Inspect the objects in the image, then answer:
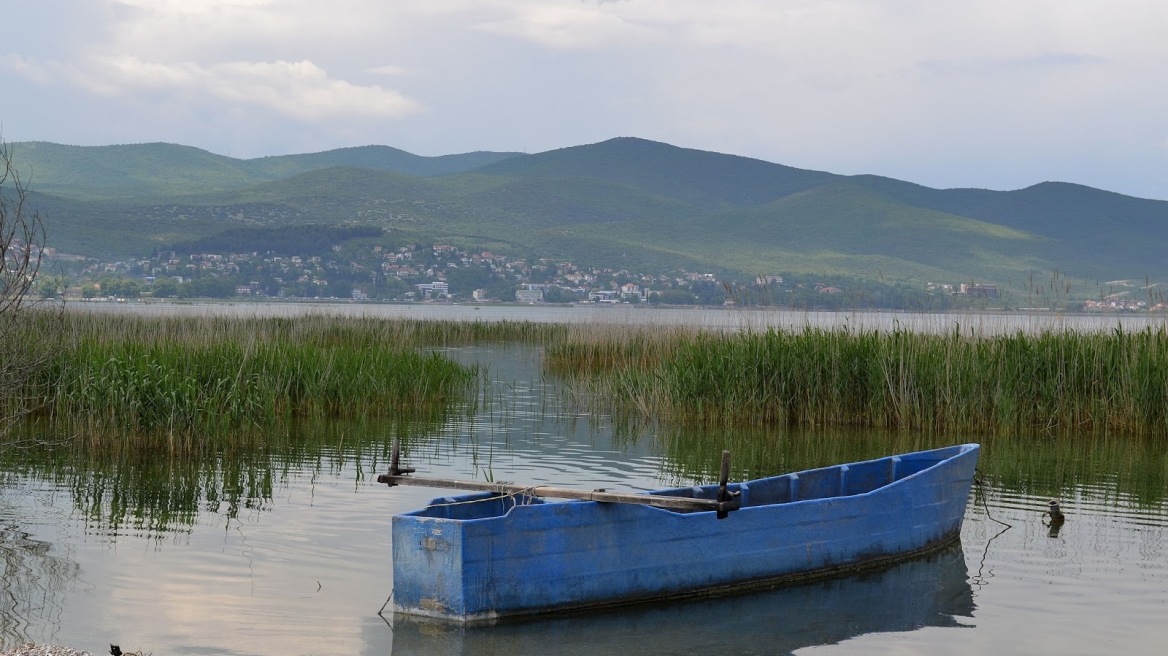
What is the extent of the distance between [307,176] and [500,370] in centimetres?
16701

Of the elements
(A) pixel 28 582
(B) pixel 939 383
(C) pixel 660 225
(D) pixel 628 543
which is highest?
(C) pixel 660 225

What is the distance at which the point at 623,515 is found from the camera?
26.9 ft

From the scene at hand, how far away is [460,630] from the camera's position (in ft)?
25.1

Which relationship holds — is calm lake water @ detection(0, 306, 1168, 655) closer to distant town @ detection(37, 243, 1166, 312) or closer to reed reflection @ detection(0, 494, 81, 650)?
reed reflection @ detection(0, 494, 81, 650)

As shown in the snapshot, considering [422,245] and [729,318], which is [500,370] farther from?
[422,245]

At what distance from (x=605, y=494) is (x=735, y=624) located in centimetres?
121

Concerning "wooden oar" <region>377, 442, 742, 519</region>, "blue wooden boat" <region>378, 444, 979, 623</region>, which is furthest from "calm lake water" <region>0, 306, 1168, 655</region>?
"wooden oar" <region>377, 442, 742, 519</region>

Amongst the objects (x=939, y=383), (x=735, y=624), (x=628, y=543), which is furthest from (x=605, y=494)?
(x=939, y=383)

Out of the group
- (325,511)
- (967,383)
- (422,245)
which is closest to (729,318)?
(967,383)

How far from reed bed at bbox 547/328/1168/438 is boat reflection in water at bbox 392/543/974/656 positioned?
8.48 metres

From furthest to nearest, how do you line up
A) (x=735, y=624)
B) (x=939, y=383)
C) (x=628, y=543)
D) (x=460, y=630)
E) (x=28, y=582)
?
(x=939, y=383)
(x=28, y=582)
(x=628, y=543)
(x=735, y=624)
(x=460, y=630)

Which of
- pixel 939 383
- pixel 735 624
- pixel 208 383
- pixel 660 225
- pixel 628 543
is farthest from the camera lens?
pixel 660 225

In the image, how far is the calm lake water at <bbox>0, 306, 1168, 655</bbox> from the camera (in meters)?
7.70

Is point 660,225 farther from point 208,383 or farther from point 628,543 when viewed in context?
point 628,543
